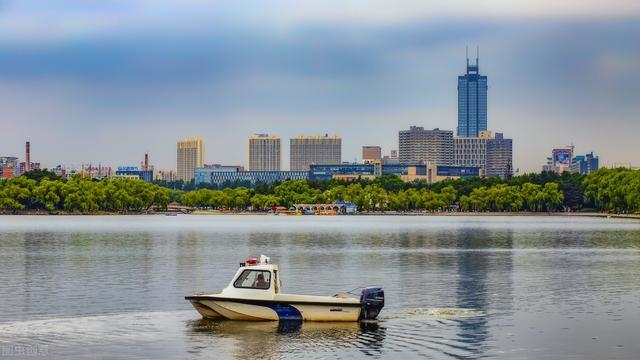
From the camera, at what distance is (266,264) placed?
47.7 metres

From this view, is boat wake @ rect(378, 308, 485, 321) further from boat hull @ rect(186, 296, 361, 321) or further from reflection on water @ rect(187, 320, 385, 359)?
boat hull @ rect(186, 296, 361, 321)

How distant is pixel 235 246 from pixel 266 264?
69.3 metres

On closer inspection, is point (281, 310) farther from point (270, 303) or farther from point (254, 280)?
point (254, 280)

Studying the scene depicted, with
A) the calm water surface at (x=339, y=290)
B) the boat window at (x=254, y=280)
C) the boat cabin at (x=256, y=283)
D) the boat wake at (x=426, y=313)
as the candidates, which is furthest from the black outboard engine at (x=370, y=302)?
the boat window at (x=254, y=280)

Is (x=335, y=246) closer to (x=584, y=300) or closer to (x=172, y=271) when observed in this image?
(x=172, y=271)

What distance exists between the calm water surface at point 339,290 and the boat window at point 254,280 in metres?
1.68

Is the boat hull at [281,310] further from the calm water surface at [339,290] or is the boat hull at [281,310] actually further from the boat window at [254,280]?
the boat window at [254,280]

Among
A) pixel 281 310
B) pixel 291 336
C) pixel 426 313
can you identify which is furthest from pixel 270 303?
pixel 426 313

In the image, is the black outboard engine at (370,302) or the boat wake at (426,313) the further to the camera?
the boat wake at (426,313)

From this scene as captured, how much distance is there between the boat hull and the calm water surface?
57 centimetres

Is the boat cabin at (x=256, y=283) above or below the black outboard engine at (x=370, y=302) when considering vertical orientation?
above

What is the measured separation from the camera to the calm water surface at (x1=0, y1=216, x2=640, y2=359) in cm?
4222

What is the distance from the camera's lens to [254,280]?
155 feet

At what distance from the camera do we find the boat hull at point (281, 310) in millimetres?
46625
